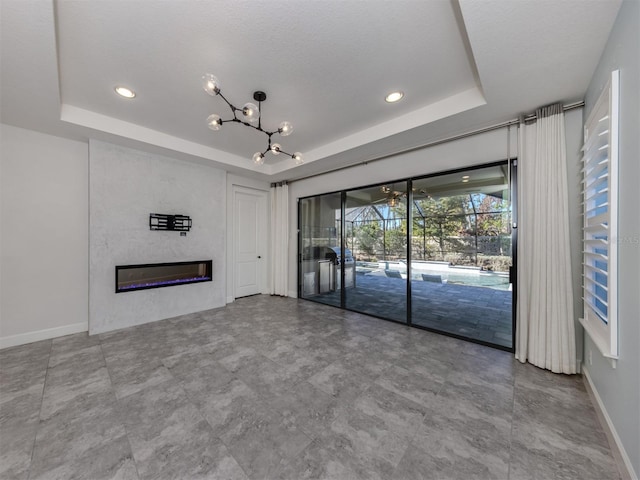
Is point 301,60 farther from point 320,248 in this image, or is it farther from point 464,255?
point 320,248

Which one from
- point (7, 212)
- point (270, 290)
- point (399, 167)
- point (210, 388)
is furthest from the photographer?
Result: point (270, 290)

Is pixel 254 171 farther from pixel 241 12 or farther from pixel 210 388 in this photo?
pixel 210 388

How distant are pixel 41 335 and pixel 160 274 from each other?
5.06ft

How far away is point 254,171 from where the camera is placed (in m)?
5.07

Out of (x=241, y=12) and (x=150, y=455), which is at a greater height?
(x=241, y=12)

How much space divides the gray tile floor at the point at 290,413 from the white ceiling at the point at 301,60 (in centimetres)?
284

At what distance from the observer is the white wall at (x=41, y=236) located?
3117 mm

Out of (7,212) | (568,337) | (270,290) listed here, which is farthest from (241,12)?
(270,290)

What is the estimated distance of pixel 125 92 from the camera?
8.87 feet

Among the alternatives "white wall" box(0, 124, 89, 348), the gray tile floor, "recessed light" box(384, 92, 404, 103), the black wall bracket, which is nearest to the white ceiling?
"recessed light" box(384, 92, 404, 103)

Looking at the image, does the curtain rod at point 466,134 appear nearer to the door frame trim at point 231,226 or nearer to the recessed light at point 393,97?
the recessed light at point 393,97

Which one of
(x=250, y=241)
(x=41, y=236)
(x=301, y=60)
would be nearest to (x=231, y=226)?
(x=250, y=241)

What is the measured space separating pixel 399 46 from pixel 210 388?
3.47 meters

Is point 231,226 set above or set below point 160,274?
above
